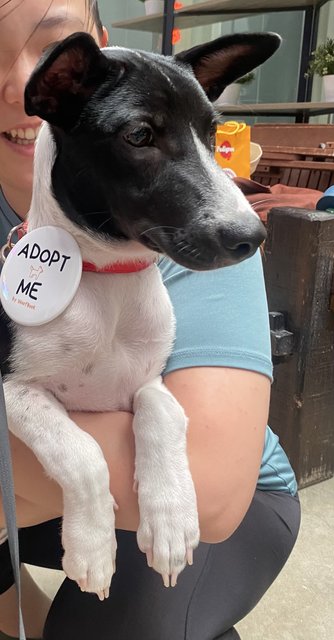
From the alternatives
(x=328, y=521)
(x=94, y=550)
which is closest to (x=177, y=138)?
(x=94, y=550)

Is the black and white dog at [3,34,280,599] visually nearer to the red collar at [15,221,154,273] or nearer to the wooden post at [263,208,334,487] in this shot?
the red collar at [15,221,154,273]

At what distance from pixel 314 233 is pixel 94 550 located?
55.0 inches

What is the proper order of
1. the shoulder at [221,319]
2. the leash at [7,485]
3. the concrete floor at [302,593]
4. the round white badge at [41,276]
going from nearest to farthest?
1. the leash at [7,485]
2. the round white badge at [41,276]
3. the shoulder at [221,319]
4. the concrete floor at [302,593]

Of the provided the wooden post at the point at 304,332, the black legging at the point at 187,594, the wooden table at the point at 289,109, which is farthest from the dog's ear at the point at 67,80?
the wooden table at the point at 289,109

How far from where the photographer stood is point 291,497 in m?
1.43

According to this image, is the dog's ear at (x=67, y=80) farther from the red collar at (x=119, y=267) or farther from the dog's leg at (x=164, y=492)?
the dog's leg at (x=164, y=492)

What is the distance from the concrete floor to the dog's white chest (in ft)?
3.04

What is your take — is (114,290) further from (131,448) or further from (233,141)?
(233,141)

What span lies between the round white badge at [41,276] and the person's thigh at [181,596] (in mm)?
603

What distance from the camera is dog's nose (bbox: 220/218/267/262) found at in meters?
0.79

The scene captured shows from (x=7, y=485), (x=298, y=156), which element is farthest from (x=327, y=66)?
(x=7, y=485)

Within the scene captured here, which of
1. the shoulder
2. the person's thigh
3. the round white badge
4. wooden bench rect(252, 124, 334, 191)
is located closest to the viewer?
the round white badge

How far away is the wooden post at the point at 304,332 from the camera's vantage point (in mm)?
2018

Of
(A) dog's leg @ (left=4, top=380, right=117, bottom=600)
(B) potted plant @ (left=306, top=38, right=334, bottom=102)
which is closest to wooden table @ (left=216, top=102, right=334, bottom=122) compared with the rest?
(B) potted plant @ (left=306, top=38, right=334, bottom=102)
